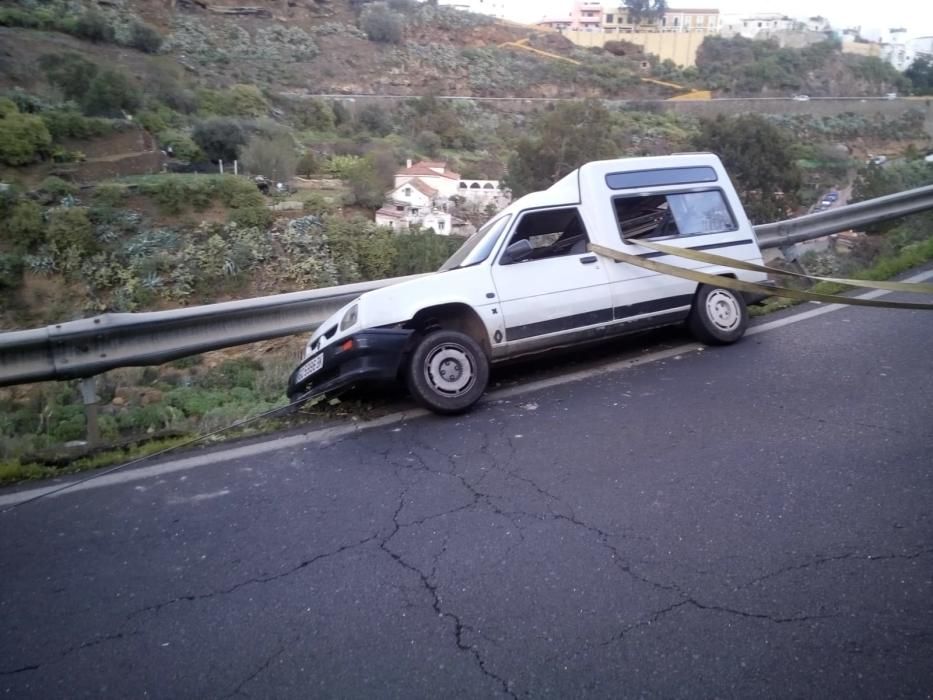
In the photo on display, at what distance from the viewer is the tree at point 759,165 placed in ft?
52.8

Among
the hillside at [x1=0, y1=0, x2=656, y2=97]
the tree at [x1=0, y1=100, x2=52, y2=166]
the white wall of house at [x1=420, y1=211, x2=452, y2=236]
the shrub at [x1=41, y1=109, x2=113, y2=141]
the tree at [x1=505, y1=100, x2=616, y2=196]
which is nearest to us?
the white wall of house at [x1=420, y1=211, x2=452, y2=236]

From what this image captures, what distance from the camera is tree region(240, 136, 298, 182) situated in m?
26.6

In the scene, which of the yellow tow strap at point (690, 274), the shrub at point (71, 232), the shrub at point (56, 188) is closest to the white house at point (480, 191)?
the shrub at point (71, 232)

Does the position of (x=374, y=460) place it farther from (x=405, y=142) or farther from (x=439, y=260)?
(x=405, y=142)

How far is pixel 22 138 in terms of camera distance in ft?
78.6

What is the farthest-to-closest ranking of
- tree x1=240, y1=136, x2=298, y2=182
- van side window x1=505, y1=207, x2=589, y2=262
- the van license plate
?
tree x1=240, y1=136, x2=298, y2=182 → van side window x1=505, y1=207, x2=589, y2=262 → the van license plate

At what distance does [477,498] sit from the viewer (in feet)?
14.0

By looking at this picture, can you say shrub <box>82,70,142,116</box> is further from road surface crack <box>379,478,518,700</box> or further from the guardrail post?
road surface crack <box>379,478,518,700</box>

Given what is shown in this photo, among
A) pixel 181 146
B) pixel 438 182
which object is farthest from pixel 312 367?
pixel 181 146

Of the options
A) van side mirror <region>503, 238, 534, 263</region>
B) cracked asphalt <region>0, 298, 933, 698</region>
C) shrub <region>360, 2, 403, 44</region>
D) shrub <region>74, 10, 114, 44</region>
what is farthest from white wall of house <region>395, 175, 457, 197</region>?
shrub <region>360, 2, 403, 44</region>

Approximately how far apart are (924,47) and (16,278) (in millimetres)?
36176

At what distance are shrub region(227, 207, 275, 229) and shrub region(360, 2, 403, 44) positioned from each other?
1849 inches

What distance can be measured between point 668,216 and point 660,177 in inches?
14.4

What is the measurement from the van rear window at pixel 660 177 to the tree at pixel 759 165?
349 inches
